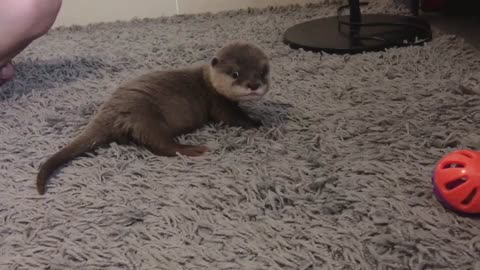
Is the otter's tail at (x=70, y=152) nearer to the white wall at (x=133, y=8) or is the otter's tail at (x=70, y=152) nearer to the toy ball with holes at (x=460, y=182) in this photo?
the toy ball with holes at (x=460, y=182)

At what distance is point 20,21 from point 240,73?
788mm

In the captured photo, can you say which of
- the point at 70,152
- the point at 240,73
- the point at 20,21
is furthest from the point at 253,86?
the point at 20,21

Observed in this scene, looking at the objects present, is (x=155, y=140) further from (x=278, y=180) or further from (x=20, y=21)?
(x=20, y=21)

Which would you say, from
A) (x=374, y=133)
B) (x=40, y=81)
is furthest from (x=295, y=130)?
(x=40, y=81)

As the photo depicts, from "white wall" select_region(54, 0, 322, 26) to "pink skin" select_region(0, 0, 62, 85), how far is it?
119cm

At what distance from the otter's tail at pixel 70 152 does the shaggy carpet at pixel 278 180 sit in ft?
0.07

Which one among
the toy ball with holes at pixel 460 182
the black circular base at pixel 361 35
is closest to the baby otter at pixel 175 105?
the toy ball with holes at pixel 460 182

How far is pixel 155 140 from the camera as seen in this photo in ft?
3.91

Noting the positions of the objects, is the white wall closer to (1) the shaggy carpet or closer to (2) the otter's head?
(1) the shaggy carpet

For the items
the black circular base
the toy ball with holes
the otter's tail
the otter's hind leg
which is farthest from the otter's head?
the black circular base

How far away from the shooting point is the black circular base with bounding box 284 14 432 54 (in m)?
1.92

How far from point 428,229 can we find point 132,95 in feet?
2.42

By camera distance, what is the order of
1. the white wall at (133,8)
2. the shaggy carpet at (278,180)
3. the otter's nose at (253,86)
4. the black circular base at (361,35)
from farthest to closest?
the white wall at (133,8)
the black circular base at (361,35)
the otter's nose at (253,86)
the shaggy carpet at (278,180)

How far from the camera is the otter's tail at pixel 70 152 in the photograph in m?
1.10
